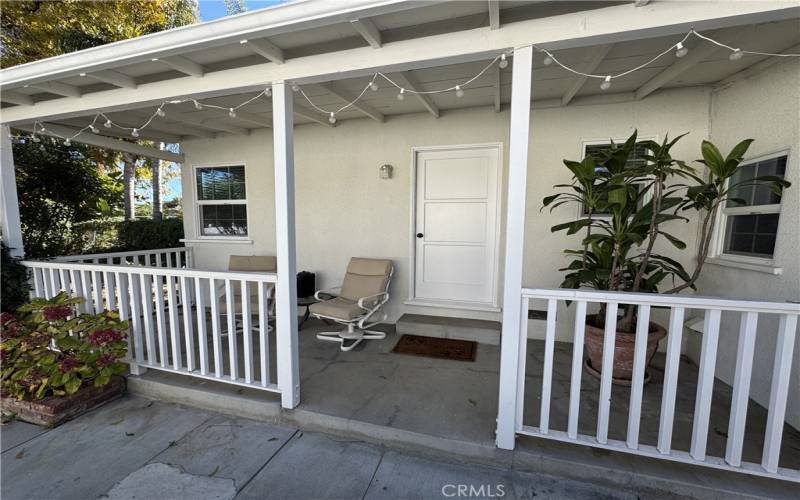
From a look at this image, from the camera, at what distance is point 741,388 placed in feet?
5.17

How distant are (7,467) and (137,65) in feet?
8.66

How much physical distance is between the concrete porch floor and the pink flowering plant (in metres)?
0.34

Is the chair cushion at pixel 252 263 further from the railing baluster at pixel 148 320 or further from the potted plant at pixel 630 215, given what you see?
the potted plant at pixel 630 215

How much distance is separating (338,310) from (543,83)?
9.08 ft

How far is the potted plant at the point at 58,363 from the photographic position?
2.37 m

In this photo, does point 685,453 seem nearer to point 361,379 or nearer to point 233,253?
point 361,379

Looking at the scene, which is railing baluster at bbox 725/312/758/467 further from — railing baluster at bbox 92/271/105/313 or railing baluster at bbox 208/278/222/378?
railing baluster at bbox 92/271/105/313

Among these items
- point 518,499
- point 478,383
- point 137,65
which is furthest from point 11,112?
point 518,499

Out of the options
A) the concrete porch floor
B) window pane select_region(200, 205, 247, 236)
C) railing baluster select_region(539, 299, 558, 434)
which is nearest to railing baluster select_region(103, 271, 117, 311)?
the concrete porch floor

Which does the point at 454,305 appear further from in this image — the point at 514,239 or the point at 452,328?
the point at 514,239

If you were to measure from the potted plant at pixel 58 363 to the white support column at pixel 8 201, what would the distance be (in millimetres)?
968

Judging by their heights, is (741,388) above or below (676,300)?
below

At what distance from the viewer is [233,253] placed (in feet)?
15.2

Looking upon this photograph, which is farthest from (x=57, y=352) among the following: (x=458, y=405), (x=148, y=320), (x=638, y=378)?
(x=638, y=378)
